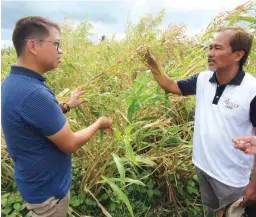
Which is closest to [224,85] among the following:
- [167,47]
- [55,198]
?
[167,47]

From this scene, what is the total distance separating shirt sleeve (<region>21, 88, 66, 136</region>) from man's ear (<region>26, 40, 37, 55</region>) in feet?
0.58

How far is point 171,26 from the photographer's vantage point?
6.47ft

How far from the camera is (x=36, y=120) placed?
132 cm

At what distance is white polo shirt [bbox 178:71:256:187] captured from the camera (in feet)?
5.40

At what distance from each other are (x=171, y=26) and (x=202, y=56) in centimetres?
66

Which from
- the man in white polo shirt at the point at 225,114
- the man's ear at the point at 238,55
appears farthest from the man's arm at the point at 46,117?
the man's ear at the point at 238,55

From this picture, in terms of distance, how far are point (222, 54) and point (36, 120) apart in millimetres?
1037

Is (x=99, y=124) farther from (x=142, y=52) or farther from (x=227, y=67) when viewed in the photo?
(x=227, y=67)

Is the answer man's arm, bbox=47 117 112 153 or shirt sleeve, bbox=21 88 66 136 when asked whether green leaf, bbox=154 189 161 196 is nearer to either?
man's arm, bbox=47 117 112 153

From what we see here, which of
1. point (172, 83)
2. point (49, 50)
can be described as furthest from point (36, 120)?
point (172, 83)

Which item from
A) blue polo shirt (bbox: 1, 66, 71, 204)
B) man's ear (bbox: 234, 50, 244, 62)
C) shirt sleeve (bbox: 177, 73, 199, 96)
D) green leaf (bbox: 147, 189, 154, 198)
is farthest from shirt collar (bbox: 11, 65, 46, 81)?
green leaf (bbox: 147, 189, 154, 198)

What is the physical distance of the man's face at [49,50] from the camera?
4.56 ft

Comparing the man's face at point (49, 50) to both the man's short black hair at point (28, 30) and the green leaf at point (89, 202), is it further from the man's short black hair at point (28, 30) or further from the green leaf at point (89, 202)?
the green leaf at point (89, 202)

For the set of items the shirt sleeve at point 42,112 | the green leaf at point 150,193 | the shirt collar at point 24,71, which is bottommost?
the green leaf at point 150,193
